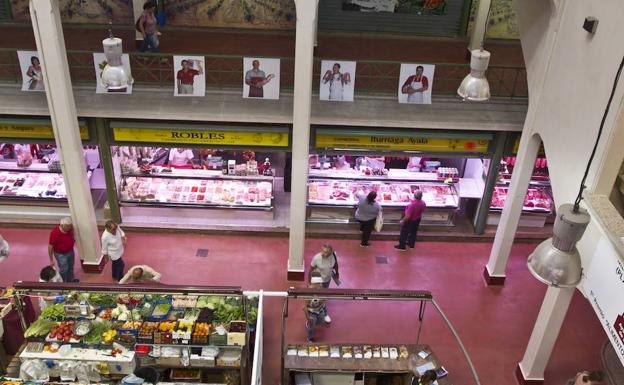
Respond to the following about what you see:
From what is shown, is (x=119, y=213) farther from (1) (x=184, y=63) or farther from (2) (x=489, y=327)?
(2) (x=489, y=327)

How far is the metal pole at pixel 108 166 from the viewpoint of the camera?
11.9 m

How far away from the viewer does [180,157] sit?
13828 millimetres

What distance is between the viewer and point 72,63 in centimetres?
1209

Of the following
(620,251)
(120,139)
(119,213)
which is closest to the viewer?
(620,251)

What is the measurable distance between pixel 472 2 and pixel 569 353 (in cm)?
883

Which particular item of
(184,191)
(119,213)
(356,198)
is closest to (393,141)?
(356,198)

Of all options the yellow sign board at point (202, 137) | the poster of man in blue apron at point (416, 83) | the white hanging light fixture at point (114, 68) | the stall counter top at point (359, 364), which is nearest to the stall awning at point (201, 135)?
the yellow sign board at point (202, 137)

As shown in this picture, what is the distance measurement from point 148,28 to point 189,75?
2311 mm

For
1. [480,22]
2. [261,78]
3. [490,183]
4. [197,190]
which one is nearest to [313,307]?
[261,78]

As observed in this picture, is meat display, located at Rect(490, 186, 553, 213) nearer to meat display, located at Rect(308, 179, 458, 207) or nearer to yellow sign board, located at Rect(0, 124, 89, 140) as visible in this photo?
meat display, located at Rect(308, 179, 458, 207)

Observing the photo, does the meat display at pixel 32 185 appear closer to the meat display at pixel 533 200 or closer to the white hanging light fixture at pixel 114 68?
the white hanging light fixture at pixel 114 68

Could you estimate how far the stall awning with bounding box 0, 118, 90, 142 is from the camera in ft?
38.3

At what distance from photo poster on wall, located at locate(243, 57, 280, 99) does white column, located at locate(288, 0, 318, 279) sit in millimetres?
1584

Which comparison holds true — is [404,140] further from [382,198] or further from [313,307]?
[313,307]
